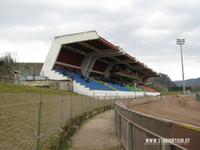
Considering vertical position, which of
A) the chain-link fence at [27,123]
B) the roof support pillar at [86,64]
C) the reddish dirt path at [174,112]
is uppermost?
the roof support pillar at [86,64]

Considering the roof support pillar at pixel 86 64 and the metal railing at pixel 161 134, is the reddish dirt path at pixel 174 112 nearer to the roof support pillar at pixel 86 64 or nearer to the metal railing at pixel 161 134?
the roof support pillar at pixel 86 64

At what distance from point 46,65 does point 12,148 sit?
38840 mm

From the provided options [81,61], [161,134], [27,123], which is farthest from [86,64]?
[161,134]

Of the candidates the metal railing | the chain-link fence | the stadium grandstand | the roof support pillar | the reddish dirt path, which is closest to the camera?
the metal railing

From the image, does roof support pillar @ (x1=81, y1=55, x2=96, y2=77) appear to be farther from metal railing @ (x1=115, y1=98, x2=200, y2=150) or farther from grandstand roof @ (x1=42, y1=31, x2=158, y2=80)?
metal railing @ (x1=115, y1=98, x2=200, y2=150)

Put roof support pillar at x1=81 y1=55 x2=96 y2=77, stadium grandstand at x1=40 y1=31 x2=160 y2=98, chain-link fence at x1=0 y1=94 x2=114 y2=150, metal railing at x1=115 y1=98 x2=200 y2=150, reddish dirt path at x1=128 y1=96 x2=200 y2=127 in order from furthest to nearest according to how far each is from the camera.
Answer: roof support pillar at x1=81 y1=55 x2=96 y2=77 → stadium grandstand at x1=40 y1=31 x2=160 y2=98 → reddish dirt path at x1=128 y1=96 x2=200 y2=127 → chain-link fence at x1=0 y1=94 x2=114 y2=150 → metal railing at x1=115 y1=98 x2=200 y2=150

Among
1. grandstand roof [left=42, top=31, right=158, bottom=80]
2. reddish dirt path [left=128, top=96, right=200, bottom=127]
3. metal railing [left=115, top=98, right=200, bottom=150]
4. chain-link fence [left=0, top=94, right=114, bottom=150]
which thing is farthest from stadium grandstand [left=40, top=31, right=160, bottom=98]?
metal railing [left=115, top=98, right=200, bottom=150]

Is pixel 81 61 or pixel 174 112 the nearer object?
pixel 174 112

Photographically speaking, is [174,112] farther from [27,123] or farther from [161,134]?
[161,134]

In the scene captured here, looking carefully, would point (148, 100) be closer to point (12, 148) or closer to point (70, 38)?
point (70, 38)

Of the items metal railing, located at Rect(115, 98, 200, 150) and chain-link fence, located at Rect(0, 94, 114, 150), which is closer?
metal railing, located at Rect(115, 98, 200, 150)

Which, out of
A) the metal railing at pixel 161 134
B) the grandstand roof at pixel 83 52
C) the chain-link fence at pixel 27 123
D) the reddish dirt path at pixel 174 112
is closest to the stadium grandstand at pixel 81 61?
the grandstand roof at pixel 83 52

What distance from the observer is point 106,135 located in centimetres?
1405

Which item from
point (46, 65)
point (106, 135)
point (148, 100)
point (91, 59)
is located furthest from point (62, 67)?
point (106, 135)
